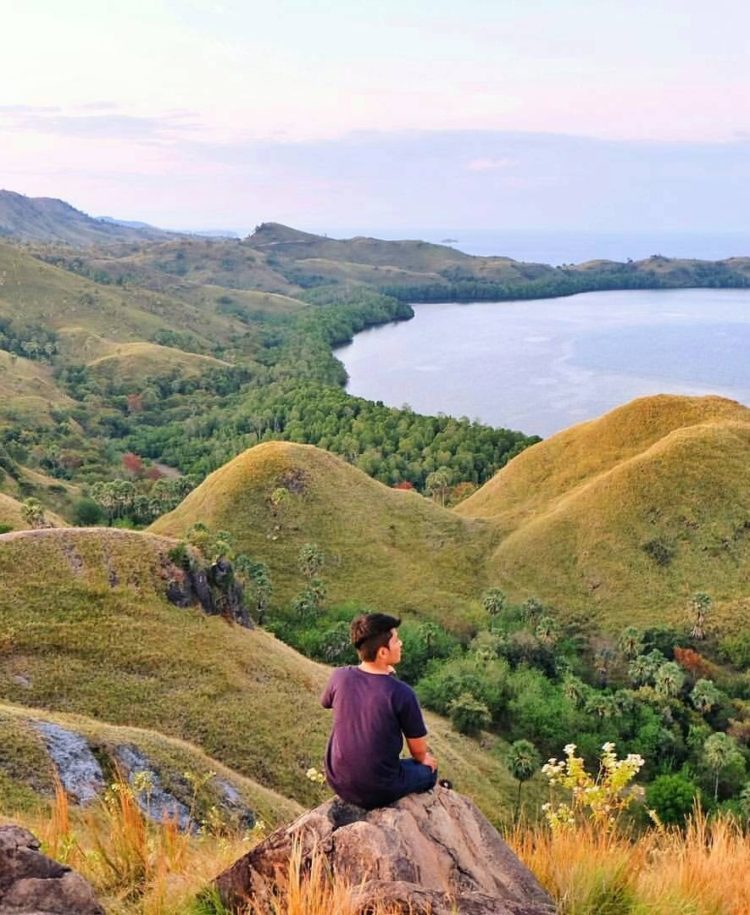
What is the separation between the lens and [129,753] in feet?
99.0

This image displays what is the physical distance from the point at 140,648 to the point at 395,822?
38.2 meters

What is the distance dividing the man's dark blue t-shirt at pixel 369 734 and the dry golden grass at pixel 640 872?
6.88 feet

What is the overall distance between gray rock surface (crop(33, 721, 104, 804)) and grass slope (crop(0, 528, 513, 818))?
26.7ft

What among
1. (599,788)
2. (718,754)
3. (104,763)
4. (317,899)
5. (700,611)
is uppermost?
(317,899)

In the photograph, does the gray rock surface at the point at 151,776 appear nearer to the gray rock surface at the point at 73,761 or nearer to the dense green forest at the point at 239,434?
the gray rock surface at the point at 73,761

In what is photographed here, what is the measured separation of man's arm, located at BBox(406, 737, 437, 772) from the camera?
986 centimetres

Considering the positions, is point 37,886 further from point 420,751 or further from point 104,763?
point 104,763

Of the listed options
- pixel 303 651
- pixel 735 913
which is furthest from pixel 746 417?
pixel 735 913

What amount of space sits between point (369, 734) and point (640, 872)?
11.4ft

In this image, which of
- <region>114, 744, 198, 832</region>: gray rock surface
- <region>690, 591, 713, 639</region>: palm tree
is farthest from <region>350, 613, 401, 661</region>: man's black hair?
<region>690, 591, 713, 639</region>: palm tree

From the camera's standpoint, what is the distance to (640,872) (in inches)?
351

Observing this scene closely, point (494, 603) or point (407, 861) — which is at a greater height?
point (407, 861)

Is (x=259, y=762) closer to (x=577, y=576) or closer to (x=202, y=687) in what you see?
(x=202, y=687)

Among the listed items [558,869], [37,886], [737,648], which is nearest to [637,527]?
[737,648]
